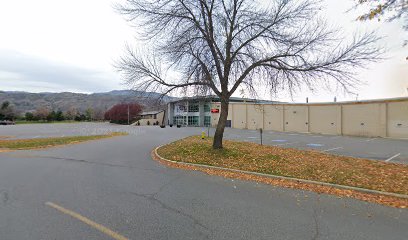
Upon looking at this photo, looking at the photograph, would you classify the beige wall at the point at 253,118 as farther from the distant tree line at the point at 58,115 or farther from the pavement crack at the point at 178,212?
the distant tree line at the point at 58,115

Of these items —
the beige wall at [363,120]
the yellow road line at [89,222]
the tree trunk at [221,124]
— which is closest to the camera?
the yellow road line at [89,222]

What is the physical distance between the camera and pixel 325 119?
30.6 metres

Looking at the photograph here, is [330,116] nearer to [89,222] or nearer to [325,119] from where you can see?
[325,119]

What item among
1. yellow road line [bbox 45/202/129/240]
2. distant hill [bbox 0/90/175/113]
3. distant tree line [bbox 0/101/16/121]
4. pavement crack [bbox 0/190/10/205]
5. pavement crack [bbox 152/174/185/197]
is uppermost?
distant hill [bbox 0/90/175/113]

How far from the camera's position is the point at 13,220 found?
414 cm

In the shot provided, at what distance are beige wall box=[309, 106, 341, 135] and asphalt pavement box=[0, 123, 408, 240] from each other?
27.8 metres

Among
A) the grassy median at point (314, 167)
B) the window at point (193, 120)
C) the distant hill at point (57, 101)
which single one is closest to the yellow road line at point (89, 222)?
the grassy median at point (314, 167)

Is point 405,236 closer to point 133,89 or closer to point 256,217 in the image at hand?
point 256,217

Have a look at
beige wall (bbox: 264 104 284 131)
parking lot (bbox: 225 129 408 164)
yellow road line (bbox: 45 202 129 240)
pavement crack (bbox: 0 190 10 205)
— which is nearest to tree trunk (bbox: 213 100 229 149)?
parking lot (bbox: 225 129 408 164)

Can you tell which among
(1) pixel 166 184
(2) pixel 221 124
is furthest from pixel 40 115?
(1) pixel 166 184

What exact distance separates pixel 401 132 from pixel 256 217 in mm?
27509

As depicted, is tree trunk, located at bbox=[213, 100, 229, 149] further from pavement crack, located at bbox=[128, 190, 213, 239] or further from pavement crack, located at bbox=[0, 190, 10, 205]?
pavement crack, located at bbox=[0, 190, 10, 205]

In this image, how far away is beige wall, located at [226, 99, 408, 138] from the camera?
23.5 meters

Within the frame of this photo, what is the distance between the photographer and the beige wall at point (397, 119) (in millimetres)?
22875
